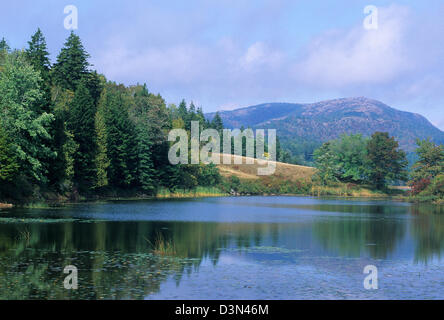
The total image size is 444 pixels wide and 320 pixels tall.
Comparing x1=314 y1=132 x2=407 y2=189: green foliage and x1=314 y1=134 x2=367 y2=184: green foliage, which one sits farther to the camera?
x1=314 y1=134 x2=367 y2=184: green foliage

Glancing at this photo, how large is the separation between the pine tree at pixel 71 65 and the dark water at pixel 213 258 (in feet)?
185

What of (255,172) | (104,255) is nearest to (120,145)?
(104,255)

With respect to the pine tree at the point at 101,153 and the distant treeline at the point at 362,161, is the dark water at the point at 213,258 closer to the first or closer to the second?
the pine tree at the point at 101,153

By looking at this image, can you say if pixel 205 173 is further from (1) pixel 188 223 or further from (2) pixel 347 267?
(2) pixel 347 267

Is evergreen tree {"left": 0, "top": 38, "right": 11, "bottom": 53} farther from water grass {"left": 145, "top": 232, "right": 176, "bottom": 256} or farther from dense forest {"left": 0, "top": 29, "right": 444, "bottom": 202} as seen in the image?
water grass {"left": 145, "top": 232, "right": 176, "bottom": 256}

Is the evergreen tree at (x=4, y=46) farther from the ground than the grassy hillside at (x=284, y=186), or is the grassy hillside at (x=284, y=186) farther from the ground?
the evergreen tree at (x=4, y=46)

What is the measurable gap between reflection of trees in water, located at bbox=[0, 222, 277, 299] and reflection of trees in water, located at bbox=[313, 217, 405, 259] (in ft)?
17.1

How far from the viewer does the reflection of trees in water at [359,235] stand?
3512 centimetres

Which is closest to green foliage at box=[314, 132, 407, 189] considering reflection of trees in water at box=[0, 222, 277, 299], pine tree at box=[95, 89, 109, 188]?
pine tree at box=[95, 89, 109, 188]

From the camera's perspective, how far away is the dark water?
21.9 metres

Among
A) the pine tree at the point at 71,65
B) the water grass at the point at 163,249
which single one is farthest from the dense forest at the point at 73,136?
the water grass at the point at 163,249

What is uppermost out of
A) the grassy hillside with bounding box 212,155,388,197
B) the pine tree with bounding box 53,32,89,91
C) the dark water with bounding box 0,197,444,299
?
the pine tree with bounding box 53,32,89,91

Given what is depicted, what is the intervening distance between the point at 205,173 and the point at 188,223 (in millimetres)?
70684
